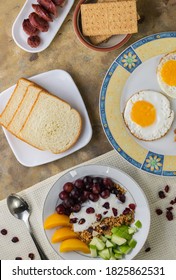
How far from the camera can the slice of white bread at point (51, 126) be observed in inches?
126

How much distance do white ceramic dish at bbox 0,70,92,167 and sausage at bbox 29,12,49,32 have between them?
280mm

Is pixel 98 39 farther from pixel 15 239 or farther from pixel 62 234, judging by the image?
pixel 15 239

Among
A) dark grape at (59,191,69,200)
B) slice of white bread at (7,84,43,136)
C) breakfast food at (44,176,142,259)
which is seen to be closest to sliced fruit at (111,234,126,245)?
breakfast food at (44,176,142,259)

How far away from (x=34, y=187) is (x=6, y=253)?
1.58ft

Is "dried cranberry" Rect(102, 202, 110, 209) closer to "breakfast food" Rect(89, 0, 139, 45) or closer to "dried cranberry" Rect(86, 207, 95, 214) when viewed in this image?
"dried cranberry" Rect(86, 207, 95, 214)

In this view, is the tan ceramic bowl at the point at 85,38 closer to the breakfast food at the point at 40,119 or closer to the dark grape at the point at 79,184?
the breakfast food at the point at 40,119

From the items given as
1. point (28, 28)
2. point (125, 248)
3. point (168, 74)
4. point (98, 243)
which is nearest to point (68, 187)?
point (98, 243)

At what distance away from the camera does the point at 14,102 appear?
3.26 m

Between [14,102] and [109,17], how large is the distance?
2.67ft

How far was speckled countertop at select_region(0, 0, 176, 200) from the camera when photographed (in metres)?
3.24

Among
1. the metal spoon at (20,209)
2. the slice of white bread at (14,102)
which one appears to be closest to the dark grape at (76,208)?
the metal spoon at (20,209)

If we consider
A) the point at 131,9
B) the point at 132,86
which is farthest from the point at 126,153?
the point at 131,9

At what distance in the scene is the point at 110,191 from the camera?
125 inches
